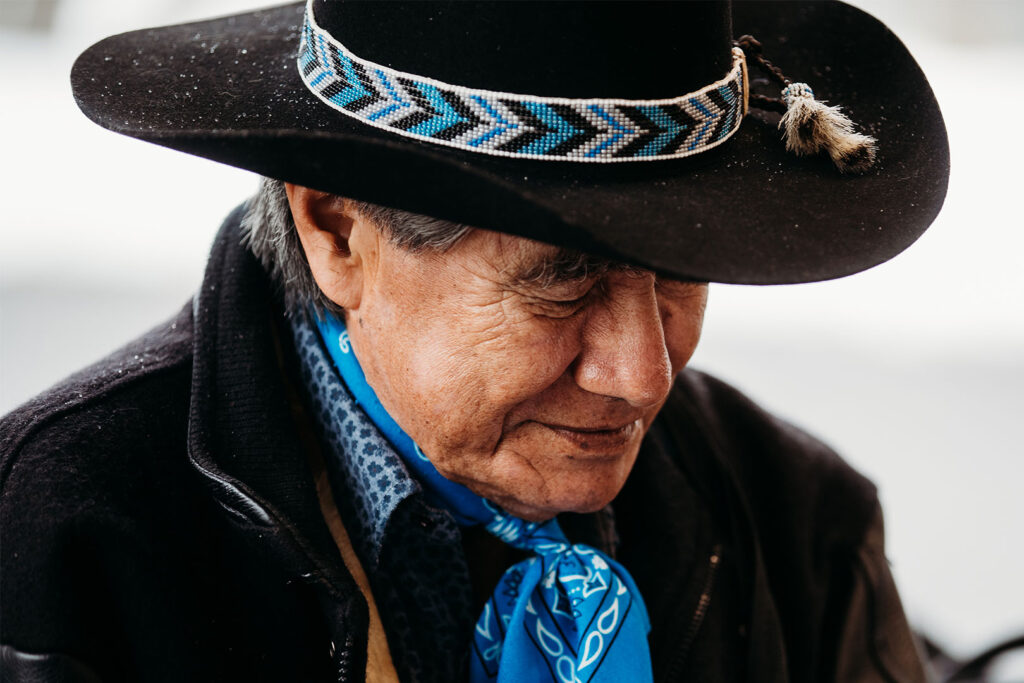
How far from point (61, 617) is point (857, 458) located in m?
3.80

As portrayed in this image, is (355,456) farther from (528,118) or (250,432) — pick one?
(528,118)

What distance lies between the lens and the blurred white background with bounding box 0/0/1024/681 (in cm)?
415

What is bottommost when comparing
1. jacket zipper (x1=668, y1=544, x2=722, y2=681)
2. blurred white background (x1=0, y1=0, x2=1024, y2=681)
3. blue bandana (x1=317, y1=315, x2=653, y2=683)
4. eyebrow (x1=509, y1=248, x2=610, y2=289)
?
blurred white background (x1=0, y1=0, x2=1024, y2=681)

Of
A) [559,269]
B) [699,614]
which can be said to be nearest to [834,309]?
[699,614]

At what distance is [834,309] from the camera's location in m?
5.95

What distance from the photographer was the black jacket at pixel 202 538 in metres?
1.30

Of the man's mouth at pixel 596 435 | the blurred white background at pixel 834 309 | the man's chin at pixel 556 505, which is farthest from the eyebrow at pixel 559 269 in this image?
the blurred white background at pixel 834 309

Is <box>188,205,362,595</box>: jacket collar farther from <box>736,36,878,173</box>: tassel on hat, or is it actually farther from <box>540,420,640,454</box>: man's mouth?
<box>736,36,878,173</box>: tassel on hat

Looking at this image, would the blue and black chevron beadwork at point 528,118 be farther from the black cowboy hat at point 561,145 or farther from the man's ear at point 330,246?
the man's ear at point 330,246

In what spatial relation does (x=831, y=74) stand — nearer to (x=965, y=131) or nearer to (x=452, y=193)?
(x=452, y=193)

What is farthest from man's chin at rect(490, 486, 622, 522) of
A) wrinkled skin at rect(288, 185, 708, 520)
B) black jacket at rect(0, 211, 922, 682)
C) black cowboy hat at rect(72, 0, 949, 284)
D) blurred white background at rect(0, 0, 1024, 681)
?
blurred white background at rect(0, 0, 1024, 681)

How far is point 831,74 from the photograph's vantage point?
5.62 ft

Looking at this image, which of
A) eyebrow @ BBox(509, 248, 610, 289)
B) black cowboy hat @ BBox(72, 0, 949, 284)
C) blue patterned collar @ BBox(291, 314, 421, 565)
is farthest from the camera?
blue patterned collar @ BBox(291, 314, 421, 565)

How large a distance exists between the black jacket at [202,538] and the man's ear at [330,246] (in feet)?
0.54
